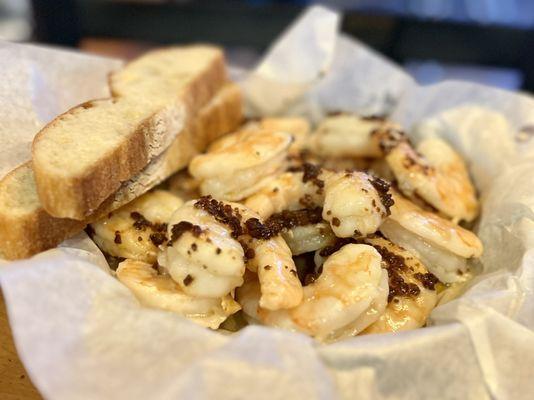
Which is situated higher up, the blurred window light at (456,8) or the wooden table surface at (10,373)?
the blurred window light at (456,8)

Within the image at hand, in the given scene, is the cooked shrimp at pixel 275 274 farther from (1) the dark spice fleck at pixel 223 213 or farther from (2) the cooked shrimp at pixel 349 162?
(2) the cooked shrimp at pixel 349 162

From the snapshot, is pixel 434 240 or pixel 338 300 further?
pixel 434 240

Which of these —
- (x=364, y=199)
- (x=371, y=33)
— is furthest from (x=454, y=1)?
(x=364, y=199)

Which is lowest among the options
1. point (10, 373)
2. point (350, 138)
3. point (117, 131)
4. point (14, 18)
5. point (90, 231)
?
point (14, 18)

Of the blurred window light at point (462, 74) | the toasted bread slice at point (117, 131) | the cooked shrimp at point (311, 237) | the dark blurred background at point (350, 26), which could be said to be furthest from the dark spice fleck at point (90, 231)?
the blurred window light at point (462, 74)

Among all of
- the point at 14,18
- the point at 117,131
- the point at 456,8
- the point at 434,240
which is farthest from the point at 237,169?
the point at 14,18

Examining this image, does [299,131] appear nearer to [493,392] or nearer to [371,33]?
[493,392]

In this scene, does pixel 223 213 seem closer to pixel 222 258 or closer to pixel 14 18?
pixel 222 258
